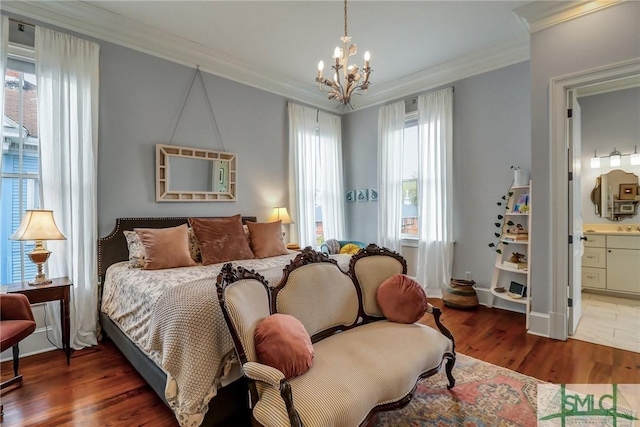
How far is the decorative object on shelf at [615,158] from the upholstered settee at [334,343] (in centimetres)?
419

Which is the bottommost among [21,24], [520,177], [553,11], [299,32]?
[520,177]

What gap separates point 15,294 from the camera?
88.0 inches

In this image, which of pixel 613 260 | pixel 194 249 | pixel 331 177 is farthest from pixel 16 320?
pixel 613 260

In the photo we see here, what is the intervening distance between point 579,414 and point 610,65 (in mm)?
2894

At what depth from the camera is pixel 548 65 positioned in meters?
3.00

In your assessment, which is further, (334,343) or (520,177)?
(520,177)

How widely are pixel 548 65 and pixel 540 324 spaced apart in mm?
2634

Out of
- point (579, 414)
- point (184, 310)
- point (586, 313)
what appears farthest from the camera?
point (586, 313)

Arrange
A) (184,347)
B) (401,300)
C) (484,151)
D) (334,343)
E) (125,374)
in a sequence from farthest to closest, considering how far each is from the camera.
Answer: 1. (484,151)
2. (125,374)
3. (401,300)
4. (334,343)
5. (184,347)

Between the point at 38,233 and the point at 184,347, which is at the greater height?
the point at 38,233

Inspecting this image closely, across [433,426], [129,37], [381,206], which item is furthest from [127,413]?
[381,206]

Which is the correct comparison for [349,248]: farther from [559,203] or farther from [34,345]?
[34,345]

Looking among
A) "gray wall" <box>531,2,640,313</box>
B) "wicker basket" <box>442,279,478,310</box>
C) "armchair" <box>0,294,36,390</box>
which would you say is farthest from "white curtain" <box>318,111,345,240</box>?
"armchair" <box>0,294,36,390</box>

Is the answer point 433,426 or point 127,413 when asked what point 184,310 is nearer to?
point 127,413
